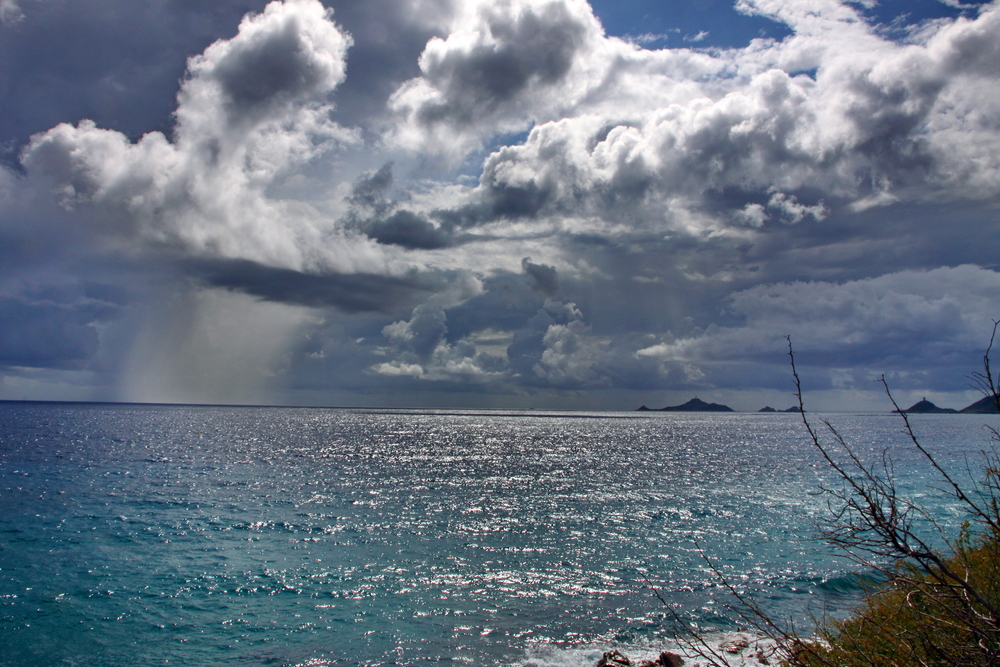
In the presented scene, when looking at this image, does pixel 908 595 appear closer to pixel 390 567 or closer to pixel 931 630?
pixel 931 630

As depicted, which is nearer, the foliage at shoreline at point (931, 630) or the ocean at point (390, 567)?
the foliage at shoreline at point (931, 630)

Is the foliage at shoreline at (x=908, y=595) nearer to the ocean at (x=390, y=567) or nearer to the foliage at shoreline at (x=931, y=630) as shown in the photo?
the foliage at shoreline at (x=931, y=630)

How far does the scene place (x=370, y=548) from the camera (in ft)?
117

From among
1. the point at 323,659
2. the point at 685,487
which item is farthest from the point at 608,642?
the point at 685,487

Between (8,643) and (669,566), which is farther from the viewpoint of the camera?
(669,566)

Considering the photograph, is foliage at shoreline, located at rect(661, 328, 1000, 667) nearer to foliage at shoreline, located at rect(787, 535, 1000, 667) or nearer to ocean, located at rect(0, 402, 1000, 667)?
foliage at shoreline, located at rect(787, 535, 1000, 667)

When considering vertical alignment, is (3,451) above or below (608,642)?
below

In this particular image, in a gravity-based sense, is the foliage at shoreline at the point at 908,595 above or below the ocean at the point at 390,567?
above

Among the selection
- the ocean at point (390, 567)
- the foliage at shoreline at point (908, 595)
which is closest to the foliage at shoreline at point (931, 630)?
the foliage at shoreline at point (908, 595)

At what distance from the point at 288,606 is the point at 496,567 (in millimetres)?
11267

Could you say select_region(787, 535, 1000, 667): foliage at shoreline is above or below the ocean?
above

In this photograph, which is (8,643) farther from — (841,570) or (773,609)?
(841,570)

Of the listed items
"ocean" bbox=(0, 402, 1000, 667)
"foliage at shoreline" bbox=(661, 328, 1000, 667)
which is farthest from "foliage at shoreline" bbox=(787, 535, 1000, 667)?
"ocean" bbox=(0, 402, 1000, 667)

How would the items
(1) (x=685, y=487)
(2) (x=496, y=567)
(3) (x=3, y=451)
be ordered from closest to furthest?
(2) (x=496, y=567) → (1) (x=685, y=487) → (3) (x=3, y=451)
